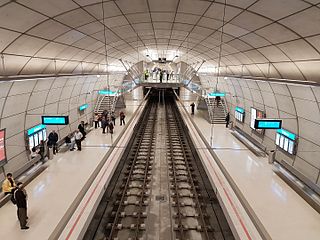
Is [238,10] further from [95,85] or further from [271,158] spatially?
[95,85]

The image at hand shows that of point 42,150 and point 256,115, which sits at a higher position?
point 256,115

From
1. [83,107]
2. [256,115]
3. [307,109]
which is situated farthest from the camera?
[83,107]

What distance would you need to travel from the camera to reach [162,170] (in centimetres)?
1221

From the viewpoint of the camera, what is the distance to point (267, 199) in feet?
26.0

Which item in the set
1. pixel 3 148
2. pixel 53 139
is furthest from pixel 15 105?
pixel 53 139

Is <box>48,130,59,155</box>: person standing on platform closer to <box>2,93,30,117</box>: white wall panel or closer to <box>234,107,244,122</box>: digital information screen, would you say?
<box>2,93,30,117</box>: white wall panel

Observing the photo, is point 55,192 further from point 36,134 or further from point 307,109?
point 307,109

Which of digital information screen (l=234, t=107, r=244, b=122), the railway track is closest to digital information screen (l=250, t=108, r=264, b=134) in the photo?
digital information screen (l=234, t=107, r=244, b=122)

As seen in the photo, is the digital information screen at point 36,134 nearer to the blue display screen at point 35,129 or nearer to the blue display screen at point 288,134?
the blue display screen at point 35,129

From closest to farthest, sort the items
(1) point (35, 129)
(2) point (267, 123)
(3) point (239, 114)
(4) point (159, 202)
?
(4) point (159, 202), (2) point (267, 123), (1) point (35, 129), (3) point (239, 114)

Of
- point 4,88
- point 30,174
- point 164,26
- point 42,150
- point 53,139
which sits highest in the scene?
point 164,26

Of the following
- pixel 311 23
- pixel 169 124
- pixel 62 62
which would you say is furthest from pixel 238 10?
pixel 169 124

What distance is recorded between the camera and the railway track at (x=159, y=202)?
748 centimetres

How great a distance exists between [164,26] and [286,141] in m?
7.62
